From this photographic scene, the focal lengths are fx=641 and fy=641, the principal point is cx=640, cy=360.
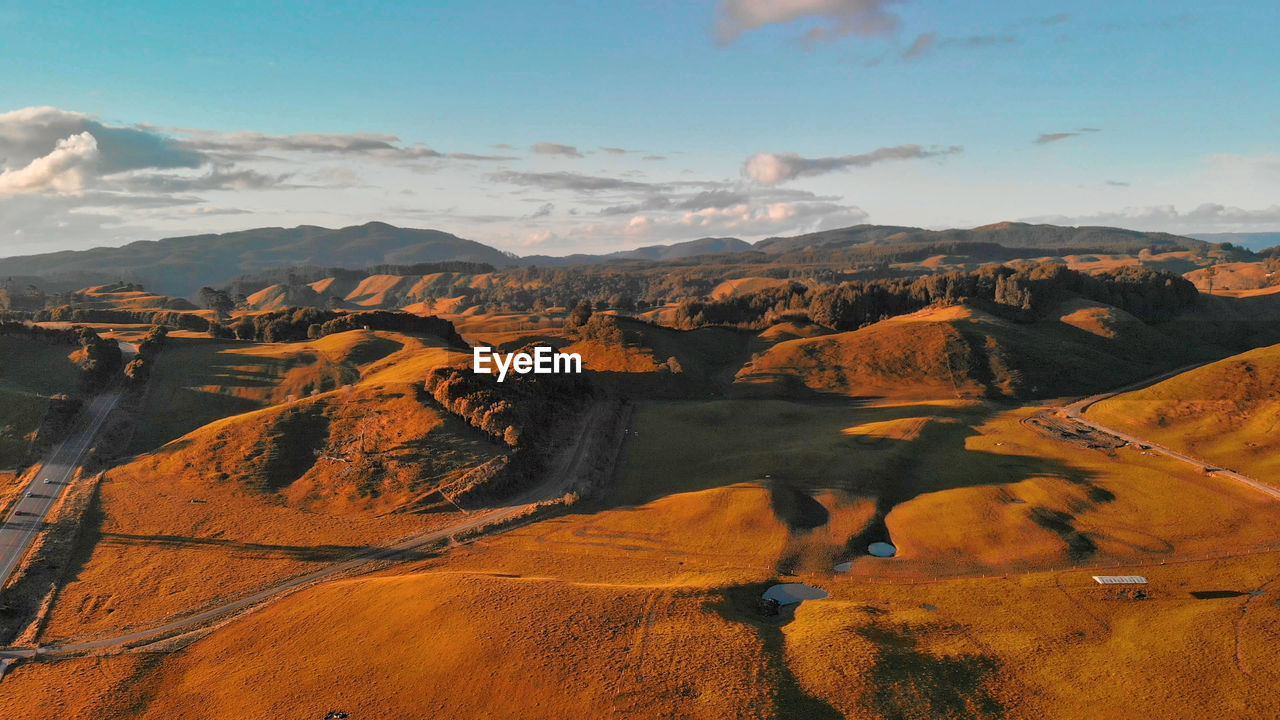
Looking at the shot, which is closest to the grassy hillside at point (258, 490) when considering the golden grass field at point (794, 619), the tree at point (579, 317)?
the golden grass field at point (794, 619)

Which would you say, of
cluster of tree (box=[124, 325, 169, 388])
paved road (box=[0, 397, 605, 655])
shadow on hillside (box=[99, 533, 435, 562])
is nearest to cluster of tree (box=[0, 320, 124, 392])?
cluster of tree (box=[124, 325, 169, 388])

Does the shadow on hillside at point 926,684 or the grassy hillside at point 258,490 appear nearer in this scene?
the shadow on hillside at point 926,684

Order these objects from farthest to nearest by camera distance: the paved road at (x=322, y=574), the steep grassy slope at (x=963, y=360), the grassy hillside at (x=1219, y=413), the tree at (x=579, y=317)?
the tree at (x=579, y=317), the steep grassy slope at (x=963, y=360), the grassy hillside at (x=1219, y=413), the paved road at (x=322, y=574)

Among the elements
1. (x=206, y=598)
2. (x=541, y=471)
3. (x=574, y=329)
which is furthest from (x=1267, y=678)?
(x=574, y=329)

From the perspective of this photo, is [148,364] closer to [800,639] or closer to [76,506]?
[76,506]

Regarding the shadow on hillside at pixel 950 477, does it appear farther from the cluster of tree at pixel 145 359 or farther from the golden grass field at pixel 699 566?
the cluster of tree at pixel 145 359

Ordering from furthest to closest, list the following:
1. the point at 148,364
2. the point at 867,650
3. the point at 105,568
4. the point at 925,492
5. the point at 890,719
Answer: the point at 148,364
the point at 925,492
the point at 105,568
the point at 867,650
the point at 890,719

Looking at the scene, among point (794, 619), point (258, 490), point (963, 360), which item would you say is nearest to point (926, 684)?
point (794, 619)
